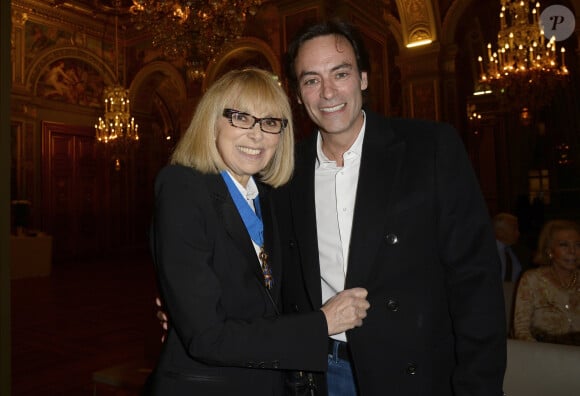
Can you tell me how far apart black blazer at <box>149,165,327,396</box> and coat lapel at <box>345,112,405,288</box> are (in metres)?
0.31

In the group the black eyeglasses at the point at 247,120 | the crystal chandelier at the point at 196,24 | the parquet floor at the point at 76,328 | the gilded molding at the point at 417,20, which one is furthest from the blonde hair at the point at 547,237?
the gilded molding at the point at 417,20

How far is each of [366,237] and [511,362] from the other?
112cm

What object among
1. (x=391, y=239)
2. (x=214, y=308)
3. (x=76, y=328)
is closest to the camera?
(x=214, y=308)

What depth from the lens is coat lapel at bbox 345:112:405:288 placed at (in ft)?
5.51

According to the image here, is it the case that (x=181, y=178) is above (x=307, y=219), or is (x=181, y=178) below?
above

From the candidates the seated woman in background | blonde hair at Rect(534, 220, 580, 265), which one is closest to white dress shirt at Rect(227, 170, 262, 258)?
the seated woman in background

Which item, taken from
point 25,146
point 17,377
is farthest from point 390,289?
point 25,146

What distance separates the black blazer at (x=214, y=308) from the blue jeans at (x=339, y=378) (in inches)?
11.5

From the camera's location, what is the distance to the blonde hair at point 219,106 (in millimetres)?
1658

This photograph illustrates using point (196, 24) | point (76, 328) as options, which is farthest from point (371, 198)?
point (196, 24)

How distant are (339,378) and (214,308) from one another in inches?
28.8

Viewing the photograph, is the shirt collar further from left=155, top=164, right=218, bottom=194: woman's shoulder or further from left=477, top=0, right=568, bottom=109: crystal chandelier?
left=477, top=0, right=568, bottom=109: crystal chandelier

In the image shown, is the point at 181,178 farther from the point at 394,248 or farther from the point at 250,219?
the point at 394,248

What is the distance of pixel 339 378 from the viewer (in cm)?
183
